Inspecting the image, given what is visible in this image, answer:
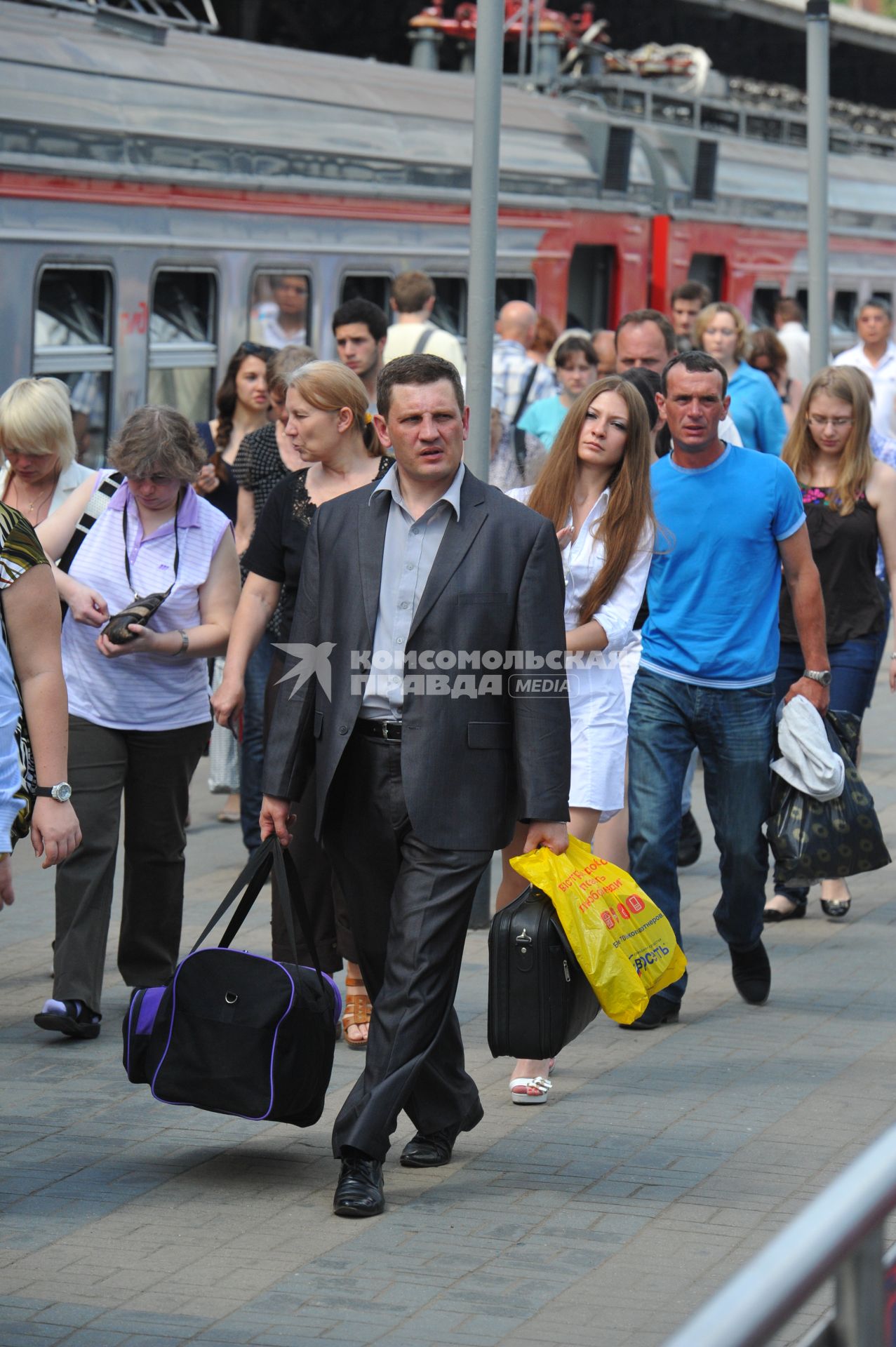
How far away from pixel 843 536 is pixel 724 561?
1.60 metres

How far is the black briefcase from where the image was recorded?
5.07 metres

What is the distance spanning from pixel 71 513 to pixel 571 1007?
2451 mm

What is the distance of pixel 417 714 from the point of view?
4.82m

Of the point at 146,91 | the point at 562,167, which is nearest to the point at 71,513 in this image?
the point at 146,91

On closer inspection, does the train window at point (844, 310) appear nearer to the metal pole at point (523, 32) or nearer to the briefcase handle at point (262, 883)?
the metal pole at point (523, 32)

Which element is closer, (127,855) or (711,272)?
(127,855)

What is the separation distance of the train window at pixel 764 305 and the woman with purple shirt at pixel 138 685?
41.5 ft

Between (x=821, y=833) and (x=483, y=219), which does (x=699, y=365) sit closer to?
(x=483, y=219)

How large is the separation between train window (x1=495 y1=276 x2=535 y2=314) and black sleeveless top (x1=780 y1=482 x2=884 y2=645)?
20.8 feet

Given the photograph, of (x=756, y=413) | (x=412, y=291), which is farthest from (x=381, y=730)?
(x=412, y=291)

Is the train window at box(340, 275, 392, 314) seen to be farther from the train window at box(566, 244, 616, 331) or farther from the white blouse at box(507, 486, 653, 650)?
the white blouse at box(507, 486, 653, 650)

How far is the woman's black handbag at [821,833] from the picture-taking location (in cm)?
686

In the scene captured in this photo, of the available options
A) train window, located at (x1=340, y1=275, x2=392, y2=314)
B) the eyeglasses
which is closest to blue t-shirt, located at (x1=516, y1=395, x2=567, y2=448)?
train window, located at (x1=340, y1=275, x2=392, y2=314)

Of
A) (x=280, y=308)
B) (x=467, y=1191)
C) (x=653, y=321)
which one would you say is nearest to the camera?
(x=467, y=1191)
